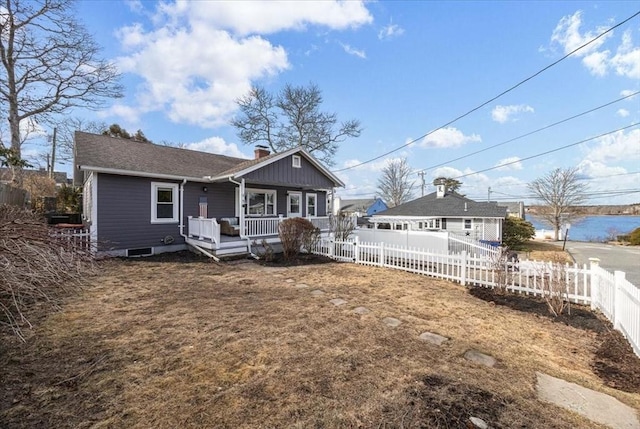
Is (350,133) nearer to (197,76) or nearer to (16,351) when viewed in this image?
(197,76)

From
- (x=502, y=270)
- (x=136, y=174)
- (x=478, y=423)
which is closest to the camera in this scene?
(x=478, y=423)

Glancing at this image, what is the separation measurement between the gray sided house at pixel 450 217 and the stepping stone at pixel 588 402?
19513 millimetres

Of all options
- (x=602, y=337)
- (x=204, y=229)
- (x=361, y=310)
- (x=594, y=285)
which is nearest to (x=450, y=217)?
Answer: (x=594, y=285)

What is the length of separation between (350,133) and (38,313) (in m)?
26.8

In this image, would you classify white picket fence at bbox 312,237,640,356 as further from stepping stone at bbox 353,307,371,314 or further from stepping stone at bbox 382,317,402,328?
stepping stone at bbox 353,307,371,314

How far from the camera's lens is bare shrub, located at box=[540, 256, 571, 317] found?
5.47 m

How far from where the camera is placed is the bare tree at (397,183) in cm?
4444

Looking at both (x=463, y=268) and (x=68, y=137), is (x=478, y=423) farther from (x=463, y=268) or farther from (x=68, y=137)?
(x=68, y=137)

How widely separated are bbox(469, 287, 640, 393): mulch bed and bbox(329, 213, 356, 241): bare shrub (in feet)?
20.6

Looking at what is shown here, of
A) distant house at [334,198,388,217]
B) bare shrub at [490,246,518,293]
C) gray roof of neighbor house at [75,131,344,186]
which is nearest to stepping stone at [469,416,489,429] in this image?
bare shrub at [490,246,518,293]

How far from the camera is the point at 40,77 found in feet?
55.4

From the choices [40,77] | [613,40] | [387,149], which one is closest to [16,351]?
[613,40]

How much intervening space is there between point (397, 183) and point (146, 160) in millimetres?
38351

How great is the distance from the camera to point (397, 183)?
4497cm
